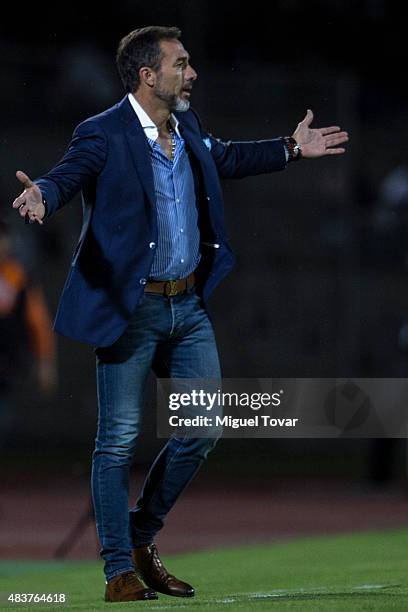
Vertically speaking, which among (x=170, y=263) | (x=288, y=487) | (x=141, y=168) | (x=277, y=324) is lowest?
(x=288, y=487)

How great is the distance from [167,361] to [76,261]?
17.3 inches

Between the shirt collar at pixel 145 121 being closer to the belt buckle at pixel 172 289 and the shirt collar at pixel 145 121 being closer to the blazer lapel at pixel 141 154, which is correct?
the blazer lapel at pixel 141 154

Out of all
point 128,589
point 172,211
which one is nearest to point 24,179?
point 172,211

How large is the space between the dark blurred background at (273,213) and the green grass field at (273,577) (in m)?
3.95

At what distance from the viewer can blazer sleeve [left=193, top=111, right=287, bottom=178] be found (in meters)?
5.12

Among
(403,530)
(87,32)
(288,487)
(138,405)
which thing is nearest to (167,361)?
(138,405)

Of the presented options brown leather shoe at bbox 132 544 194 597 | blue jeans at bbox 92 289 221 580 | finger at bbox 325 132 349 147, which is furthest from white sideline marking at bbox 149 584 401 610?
finger at bbox 325 132 349 147

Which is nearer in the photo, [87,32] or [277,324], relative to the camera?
[277,324]

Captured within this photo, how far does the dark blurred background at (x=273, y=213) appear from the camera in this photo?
12.2 meters

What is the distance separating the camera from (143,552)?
16.2 feet

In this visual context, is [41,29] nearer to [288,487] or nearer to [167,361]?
[288,487]

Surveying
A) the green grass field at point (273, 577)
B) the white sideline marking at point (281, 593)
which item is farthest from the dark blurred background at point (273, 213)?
the white sideline marking at point (281, 593)

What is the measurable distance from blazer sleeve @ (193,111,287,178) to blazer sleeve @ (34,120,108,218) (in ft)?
1.63

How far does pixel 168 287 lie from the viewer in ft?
15.8
